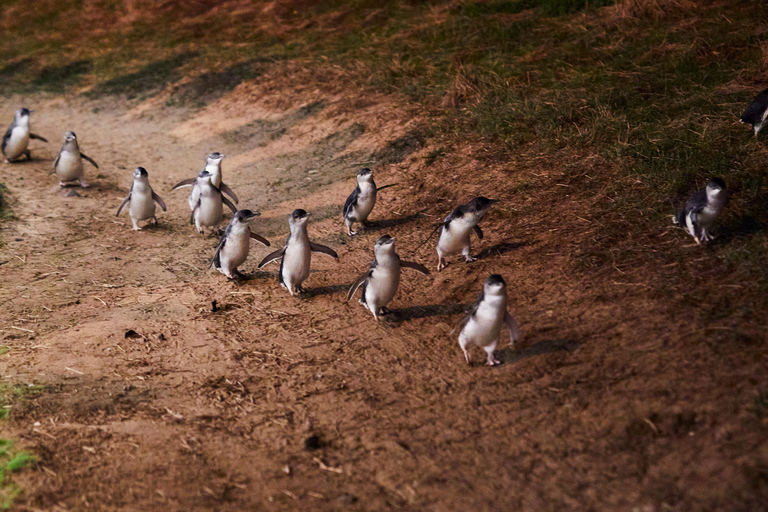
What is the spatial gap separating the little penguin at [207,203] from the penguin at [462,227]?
103 inches

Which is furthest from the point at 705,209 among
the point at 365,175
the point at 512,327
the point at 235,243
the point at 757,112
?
the point at 235,243

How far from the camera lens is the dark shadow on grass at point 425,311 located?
5.50 m

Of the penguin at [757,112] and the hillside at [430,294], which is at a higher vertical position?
the penguin at [757,112]

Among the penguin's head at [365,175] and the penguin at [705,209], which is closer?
the penguin at [705,209]

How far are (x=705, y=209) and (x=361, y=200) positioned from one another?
134 inches

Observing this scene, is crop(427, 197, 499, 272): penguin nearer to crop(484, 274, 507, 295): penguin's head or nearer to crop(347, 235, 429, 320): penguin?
crop(347, 235, 429, 320): penguin

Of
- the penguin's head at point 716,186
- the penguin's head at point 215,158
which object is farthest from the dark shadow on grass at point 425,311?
the penguin's head at point 215,158

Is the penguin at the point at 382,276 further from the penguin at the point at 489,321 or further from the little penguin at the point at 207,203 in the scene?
the little penguin at the point at 207,203

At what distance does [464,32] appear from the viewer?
36.8 ft

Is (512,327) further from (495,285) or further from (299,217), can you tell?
Answer: (299,217)

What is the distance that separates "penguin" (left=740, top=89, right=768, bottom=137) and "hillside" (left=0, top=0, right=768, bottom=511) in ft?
0.81

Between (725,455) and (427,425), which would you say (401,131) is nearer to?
(427,425)

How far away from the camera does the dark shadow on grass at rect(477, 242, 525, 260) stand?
6.14 metres

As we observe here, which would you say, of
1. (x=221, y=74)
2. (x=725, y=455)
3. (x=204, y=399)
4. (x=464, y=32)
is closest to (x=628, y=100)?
(x=464, y=32)
